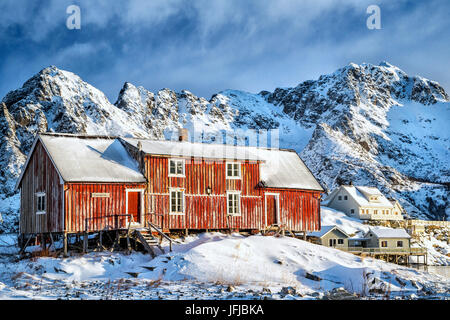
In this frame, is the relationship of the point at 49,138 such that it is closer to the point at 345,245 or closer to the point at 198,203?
the point at 198,203

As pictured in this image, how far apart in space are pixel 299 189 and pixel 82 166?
16885 millimetres

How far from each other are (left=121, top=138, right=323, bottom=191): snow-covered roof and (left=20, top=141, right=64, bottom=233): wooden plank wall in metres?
6.06

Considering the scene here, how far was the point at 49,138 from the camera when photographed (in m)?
35.4

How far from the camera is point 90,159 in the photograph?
113 ft

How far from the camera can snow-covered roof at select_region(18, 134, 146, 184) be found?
3272 cm

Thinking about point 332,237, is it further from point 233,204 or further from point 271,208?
point 233,204

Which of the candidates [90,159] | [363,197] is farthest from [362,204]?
[90,159]

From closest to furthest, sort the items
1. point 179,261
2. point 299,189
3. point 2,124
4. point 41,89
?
point 179,261
point 299,189
point 2,124
point 41,89

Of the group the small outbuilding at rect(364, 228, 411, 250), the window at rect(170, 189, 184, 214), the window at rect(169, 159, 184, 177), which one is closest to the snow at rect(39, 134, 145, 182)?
the window at rect(169, 159, 184, 177)

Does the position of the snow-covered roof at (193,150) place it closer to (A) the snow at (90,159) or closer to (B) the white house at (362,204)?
(A) the snow at (90,159)

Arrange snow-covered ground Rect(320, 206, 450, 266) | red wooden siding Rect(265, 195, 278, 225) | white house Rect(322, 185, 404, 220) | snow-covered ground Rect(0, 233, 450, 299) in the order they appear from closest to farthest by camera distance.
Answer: snow-covered ground Rect(0, 233, 450, 299), red wooden siding Rect(265, 195, 278, 225), snow-covered ground Rect(320, 206, 450, 266), white house Rect(322, 185, 404, 220)

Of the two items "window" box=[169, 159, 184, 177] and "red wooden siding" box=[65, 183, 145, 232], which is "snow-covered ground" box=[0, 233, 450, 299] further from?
"window" box=[169, 159, 184, 177]

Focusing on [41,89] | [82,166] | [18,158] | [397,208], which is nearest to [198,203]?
[82,166]

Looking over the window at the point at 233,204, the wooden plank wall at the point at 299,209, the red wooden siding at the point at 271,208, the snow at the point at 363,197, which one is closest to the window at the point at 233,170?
the window at the point at 233,204
